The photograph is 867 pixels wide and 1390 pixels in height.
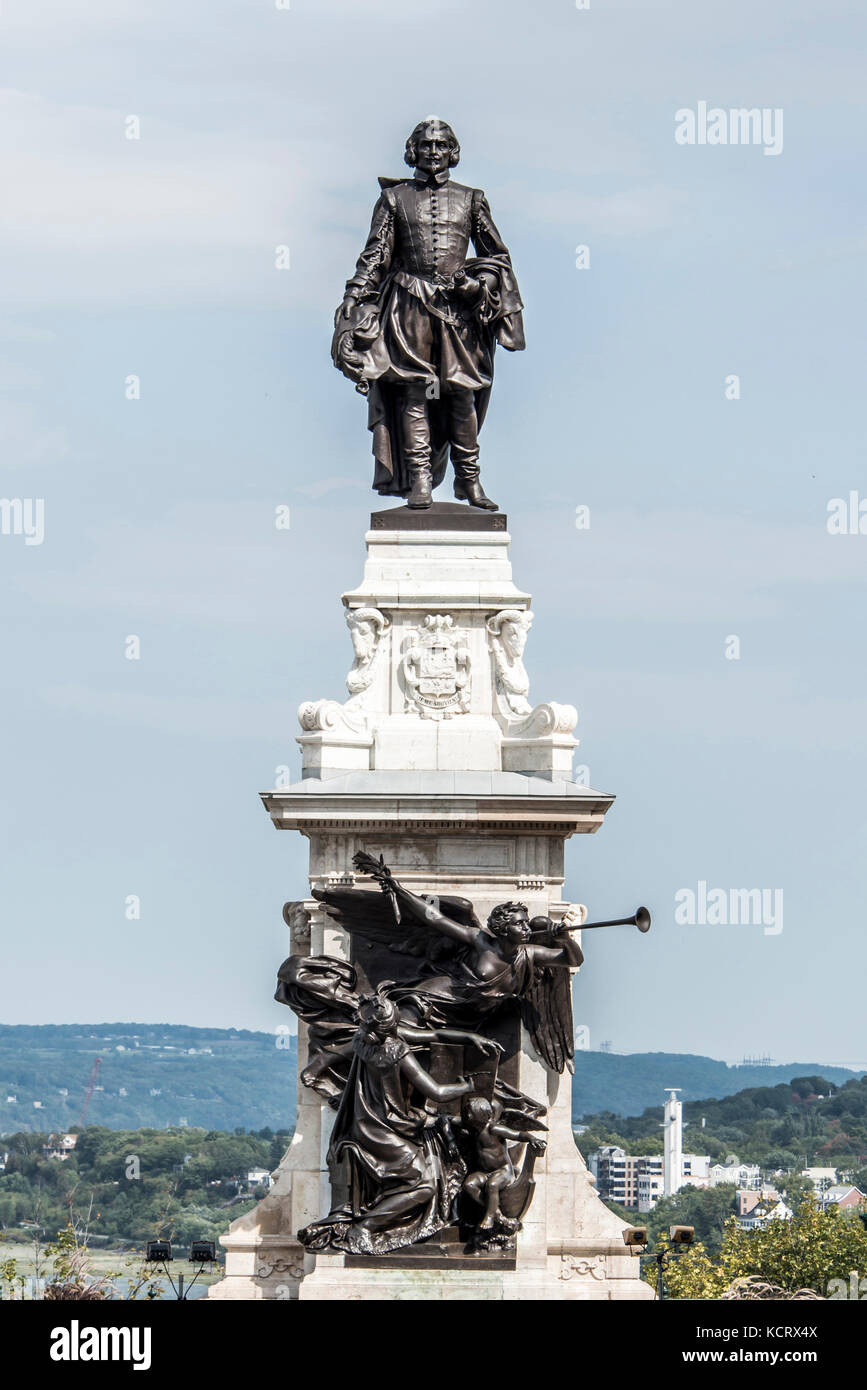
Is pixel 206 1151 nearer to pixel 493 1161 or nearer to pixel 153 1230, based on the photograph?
pixel 153 1230

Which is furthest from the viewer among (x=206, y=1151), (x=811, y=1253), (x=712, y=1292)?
(x=206, y=1151)

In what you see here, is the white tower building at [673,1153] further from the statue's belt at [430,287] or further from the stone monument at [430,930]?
the statue's belt at [430,287]

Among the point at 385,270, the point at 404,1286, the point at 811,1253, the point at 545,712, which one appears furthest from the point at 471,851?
the point at 811,1253

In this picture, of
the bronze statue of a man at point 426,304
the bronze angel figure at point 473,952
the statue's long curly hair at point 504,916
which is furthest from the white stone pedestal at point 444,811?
the bronze statue of a man at point 426,304

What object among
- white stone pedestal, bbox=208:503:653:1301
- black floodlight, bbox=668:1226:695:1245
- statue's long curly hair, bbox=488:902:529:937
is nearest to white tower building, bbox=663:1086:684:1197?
black floodlight, bbox=668:1226:695:1245

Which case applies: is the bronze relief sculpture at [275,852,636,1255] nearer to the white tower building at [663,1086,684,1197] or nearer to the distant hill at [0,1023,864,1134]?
the white tower building at [663,1086,684,1197]
